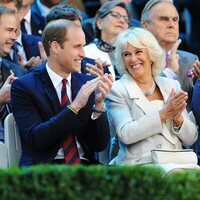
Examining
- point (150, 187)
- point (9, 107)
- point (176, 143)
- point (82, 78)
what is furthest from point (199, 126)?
point (150, 187)

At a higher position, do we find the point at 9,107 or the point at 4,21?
the point at 4,21

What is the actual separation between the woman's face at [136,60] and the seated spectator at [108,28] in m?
1.25

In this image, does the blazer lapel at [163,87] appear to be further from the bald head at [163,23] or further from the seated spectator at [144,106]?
the bald head at [163,23]

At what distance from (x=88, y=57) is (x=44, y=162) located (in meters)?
2.19

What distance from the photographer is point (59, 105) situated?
850 cm

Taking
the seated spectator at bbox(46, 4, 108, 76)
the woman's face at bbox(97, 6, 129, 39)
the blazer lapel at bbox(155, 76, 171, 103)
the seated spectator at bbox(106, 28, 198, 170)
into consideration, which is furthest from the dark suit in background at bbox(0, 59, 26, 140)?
the woman's face at bbox(97, 6, 129, 39)

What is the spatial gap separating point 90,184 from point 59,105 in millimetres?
2457

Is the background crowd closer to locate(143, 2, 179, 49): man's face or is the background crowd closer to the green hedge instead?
locate(143, 2, 179, 49): man's face

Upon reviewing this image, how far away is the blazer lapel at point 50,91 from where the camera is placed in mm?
8477

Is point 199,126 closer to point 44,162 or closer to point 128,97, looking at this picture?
point 128,97

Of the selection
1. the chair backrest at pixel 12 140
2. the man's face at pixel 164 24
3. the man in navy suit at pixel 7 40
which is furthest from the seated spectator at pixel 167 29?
the chair backrest at pixel 12 140

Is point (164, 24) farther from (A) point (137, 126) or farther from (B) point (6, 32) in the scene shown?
(A) point (137, 126)

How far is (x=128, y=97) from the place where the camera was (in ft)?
29.3

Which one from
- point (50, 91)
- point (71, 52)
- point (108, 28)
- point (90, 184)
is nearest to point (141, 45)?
point (71, 52)
